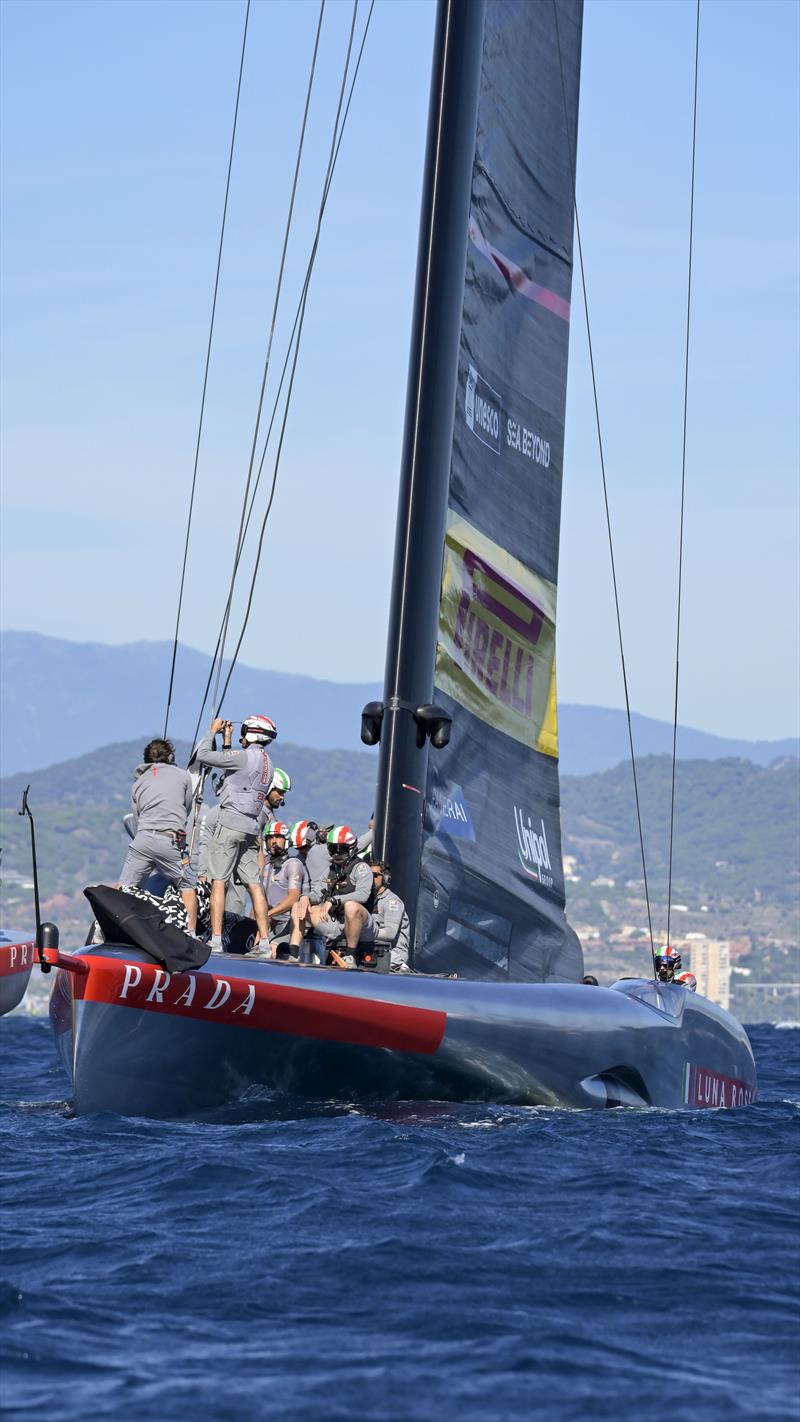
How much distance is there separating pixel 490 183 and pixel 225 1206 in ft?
25.5

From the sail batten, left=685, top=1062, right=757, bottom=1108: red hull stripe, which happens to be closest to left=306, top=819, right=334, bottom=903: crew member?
the sail batten

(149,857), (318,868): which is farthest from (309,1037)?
(318,868)

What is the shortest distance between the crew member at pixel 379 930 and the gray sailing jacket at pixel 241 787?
0.78m

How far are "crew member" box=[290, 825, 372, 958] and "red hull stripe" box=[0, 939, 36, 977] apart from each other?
20.6 feet

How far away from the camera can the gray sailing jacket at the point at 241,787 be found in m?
10.7

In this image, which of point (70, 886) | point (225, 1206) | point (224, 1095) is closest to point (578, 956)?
point (224, 1095)

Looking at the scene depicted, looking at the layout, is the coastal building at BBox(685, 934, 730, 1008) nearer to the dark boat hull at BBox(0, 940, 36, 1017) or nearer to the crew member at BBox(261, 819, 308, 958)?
the dark boat hull at BBox(0, 940, 36, 1017)

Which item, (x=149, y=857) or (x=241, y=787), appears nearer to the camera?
(x=149, y=857)

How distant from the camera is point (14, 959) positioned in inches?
682

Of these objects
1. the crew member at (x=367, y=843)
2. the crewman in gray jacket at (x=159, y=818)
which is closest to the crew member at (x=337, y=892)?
the crew member at (x=367, y=843)

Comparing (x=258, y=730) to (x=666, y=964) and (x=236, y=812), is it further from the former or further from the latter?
(x=666, y=964)

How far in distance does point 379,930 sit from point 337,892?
0.32 m

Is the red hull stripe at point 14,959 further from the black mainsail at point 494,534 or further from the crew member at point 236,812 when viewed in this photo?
the crew member at point 236,812

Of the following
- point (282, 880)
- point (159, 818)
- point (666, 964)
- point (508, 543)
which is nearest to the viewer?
point (159, 818)
